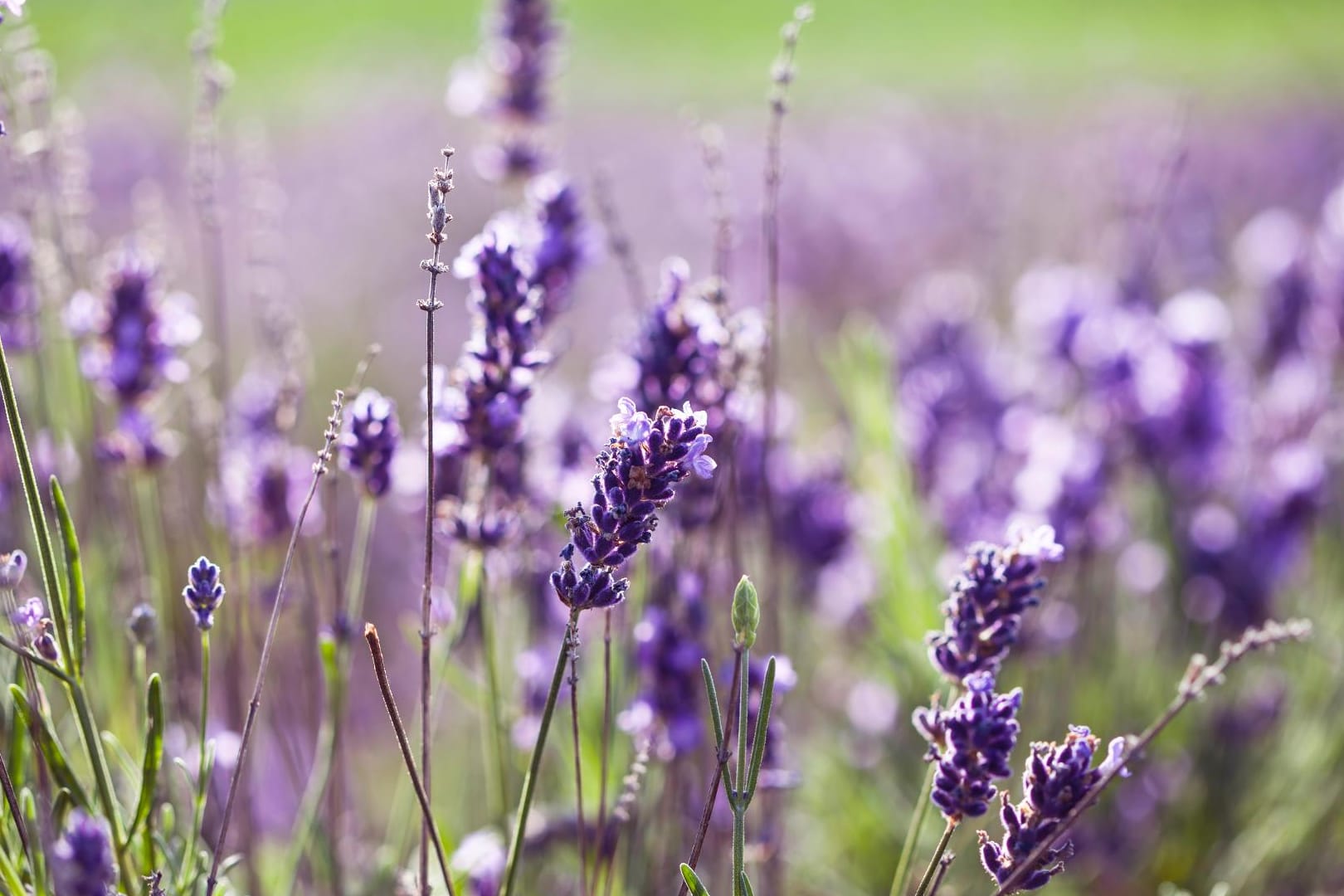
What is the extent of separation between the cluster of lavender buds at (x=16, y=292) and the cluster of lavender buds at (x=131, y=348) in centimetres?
6

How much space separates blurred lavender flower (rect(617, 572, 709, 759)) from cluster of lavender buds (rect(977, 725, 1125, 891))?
56cm

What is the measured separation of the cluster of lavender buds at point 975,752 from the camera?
990 mm

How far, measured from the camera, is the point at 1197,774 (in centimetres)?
229

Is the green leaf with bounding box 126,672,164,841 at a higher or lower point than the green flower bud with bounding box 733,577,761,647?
lower

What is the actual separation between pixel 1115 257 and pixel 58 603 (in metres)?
2.72

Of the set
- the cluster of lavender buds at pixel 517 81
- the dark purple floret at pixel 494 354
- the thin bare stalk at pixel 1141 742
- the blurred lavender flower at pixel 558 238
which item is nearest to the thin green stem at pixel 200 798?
the dark purple floret at pixel 494 354

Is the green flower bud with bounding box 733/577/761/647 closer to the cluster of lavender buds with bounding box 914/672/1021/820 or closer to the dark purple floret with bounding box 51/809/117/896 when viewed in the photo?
the cluster of lavender buds with bounding box 914/672/1021/820

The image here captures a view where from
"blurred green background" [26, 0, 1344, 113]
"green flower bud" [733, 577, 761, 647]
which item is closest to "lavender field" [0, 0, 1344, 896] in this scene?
"green flower bud" [733, 577, 761, 647]

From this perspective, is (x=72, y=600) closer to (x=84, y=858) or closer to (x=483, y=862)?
(x=84, y=858)

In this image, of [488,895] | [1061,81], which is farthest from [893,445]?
[1061,81]

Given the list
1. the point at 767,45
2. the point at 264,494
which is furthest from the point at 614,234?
the point at 767,45

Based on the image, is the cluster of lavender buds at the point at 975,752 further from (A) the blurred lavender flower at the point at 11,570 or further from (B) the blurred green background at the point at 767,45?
(B) the blurred green background at the point at 767,45

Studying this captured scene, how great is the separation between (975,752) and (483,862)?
66cm

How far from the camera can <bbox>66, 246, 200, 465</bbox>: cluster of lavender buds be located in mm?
1684
